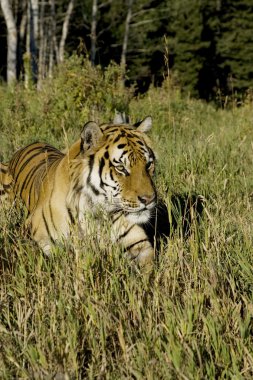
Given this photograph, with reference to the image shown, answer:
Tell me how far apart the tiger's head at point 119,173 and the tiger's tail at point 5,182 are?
145 centimetres

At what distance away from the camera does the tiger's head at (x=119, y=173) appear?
3234mm

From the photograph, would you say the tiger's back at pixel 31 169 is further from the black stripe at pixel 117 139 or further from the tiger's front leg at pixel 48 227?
the black stripe at pixel 117 139

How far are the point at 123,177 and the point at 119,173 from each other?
3cm

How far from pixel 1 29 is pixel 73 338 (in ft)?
101

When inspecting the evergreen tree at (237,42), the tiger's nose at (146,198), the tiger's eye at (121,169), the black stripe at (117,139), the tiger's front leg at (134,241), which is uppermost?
the black stripe at (117,139)

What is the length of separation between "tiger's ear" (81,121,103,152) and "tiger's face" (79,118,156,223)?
0.02 m

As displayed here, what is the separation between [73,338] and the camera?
224 centimetres

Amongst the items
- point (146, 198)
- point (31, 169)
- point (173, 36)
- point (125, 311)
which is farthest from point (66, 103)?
point (173, 36)

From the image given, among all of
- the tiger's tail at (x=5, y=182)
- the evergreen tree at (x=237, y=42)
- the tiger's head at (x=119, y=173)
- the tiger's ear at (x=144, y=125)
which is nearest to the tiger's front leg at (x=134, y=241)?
the tiger's head at (x=119, y=173)

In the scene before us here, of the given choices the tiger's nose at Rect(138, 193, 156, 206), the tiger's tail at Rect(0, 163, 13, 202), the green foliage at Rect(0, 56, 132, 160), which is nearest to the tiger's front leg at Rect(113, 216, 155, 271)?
the tiger's nose at Rect(138, 193, 156, 206)

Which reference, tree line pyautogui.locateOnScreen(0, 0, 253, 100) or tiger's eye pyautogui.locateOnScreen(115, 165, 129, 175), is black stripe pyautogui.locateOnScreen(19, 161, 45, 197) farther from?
tree line pyautogui.locateOnScreen(0, 0, 253, 100)

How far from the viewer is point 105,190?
333 centimetres

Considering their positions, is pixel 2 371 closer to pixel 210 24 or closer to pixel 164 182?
pixel 164 182

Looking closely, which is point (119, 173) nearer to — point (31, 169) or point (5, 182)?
point (31, 169)
